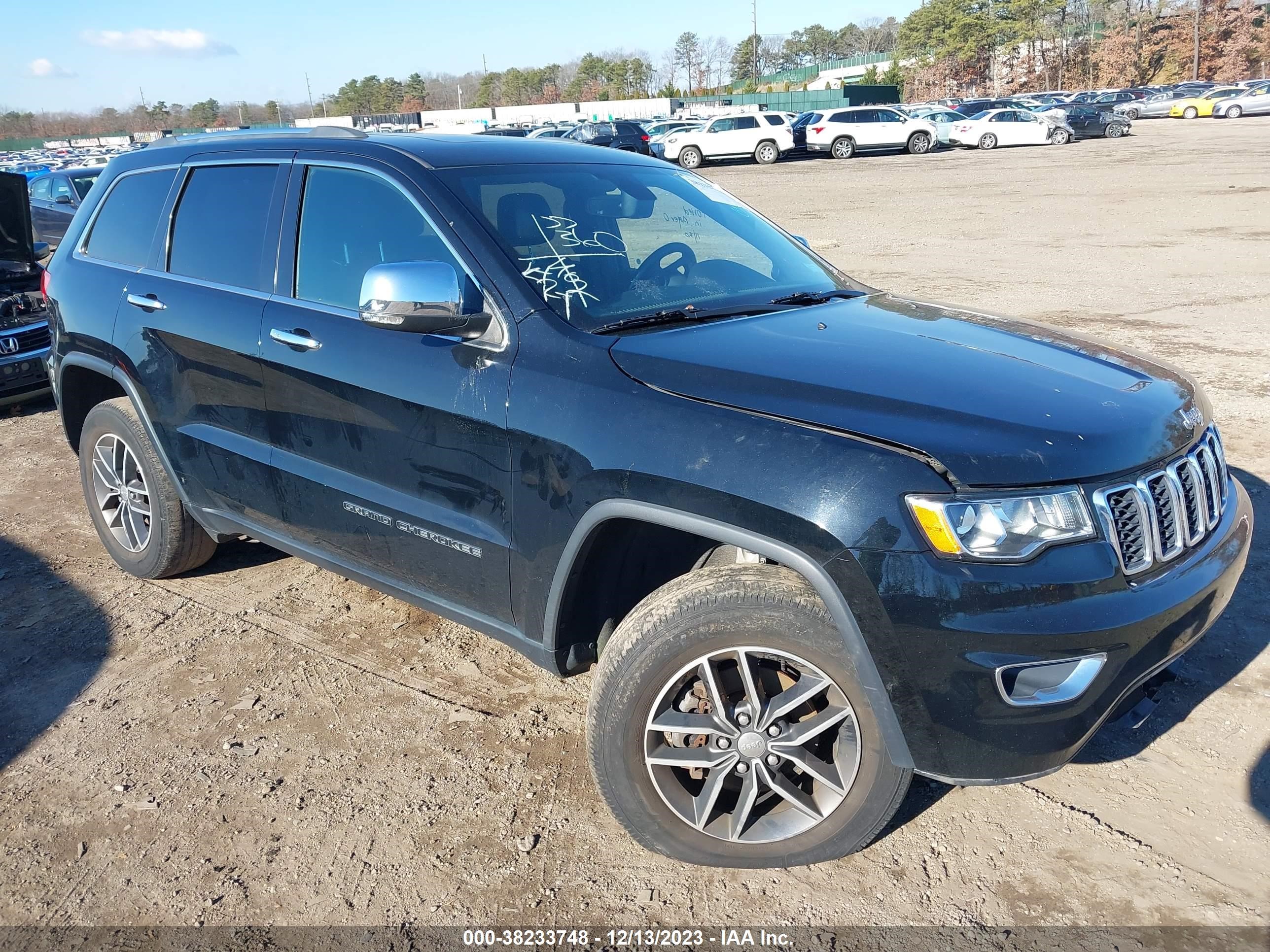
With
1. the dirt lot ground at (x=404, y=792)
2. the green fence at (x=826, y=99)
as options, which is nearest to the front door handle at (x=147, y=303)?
the dirt lot ground at (x=404, y=792)

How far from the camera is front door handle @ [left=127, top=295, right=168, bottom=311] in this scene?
3832mm

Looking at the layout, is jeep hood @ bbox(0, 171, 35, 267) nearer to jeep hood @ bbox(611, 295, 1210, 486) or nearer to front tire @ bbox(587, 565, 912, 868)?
jeep hood @ bbox(611, 295, 1210, 486)

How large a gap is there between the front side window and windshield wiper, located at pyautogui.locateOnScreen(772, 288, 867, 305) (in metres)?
1.13

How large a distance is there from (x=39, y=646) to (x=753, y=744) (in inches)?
120

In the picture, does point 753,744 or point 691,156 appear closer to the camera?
point 753,744

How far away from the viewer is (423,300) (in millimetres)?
2697

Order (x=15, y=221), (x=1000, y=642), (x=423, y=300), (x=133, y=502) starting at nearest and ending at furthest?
(x=1000, y=642)
(x=423, y=300)
(x=133, y=502)
(x=15, y=221)

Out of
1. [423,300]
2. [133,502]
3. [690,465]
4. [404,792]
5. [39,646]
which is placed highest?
[423,300]

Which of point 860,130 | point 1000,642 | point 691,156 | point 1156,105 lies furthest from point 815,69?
point 1000,642

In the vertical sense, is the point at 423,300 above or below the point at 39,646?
above

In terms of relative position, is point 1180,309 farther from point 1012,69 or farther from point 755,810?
point 1012,69

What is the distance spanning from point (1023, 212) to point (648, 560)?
615 inches

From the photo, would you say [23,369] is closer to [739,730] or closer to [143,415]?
[143,415]

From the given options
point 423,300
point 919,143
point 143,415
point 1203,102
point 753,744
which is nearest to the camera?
point 753,744
